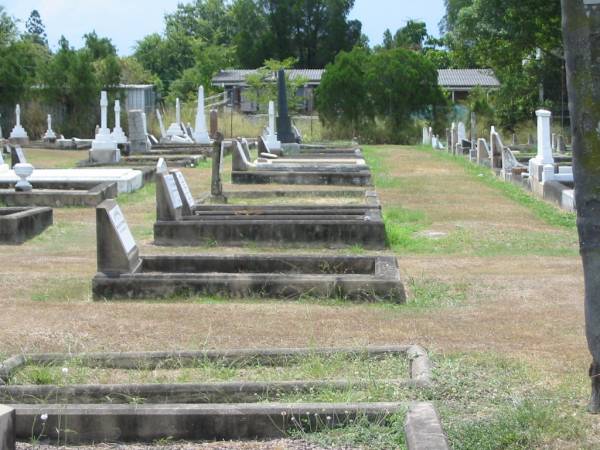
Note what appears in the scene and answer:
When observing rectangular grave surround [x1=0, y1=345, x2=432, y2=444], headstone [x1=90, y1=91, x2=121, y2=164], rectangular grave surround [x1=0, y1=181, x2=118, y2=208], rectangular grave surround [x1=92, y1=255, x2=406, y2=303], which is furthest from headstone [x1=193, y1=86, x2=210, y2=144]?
rectangular grave surround [x1=0, y1=345, x2=432, y2=444]

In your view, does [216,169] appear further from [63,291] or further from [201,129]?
[201,129]

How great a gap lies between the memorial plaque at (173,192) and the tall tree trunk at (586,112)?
8729 millimetres

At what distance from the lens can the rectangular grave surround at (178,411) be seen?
15.3ft

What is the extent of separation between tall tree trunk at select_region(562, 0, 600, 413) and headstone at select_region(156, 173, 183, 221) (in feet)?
28.5

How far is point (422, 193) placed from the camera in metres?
19.8

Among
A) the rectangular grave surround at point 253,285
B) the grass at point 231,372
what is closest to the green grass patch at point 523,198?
the rectangular grave surround at point 253,285

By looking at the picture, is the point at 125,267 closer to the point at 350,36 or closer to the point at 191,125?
the point at 191,125

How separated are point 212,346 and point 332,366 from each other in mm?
1186

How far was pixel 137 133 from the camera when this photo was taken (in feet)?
103

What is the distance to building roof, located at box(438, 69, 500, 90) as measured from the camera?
61.6 m

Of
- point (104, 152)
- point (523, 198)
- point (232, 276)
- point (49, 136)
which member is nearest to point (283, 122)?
point (104, 152)

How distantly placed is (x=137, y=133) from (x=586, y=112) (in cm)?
2777

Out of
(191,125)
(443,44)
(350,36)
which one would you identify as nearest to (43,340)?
(191,125)

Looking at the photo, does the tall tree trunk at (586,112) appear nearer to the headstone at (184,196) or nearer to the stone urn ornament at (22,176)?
the headstone at (184,196)
